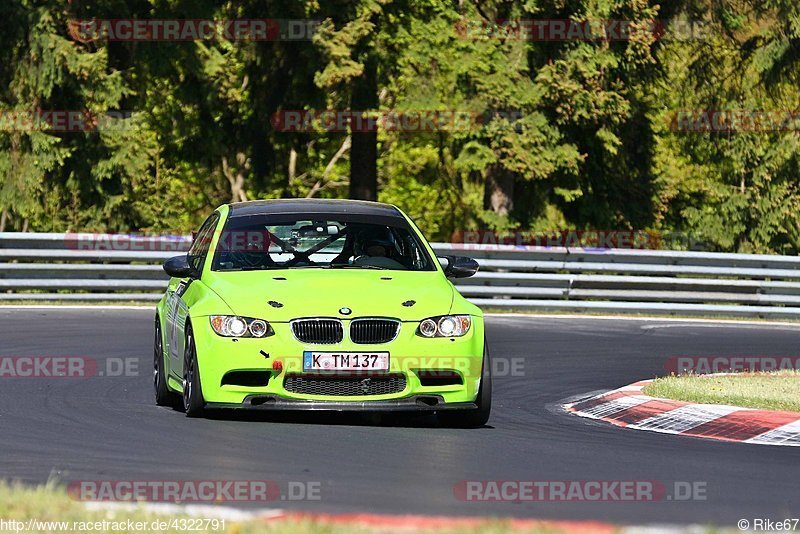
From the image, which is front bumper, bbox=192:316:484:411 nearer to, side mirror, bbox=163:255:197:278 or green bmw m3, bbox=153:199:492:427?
green bmw m3, bbox=153:199:492:427

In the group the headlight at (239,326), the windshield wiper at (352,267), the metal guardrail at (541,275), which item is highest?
the windshield wiper at (352,267)

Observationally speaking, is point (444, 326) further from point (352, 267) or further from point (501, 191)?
point (501, 191)

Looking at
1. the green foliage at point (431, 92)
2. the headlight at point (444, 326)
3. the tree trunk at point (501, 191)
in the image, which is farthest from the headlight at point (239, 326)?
the tree trunk at point (501, 191)

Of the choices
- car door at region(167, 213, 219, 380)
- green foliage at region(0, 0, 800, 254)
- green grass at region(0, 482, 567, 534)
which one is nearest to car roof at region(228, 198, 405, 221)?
car door at region(167, 213, 219, 380)

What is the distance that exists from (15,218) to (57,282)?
36.9 feet

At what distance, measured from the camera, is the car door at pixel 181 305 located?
39.1 feet

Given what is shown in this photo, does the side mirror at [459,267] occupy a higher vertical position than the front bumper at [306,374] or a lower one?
higher

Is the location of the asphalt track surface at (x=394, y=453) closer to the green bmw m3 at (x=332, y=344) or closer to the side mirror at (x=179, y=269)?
the green bmw m3 at (x=332, y=344)

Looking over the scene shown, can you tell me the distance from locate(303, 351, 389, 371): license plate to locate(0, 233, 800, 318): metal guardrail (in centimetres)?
1298

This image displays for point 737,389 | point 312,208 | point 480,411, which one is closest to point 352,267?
point 312,208

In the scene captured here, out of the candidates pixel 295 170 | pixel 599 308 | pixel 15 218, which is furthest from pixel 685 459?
pixel 295 170

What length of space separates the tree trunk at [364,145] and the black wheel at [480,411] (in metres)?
21.4

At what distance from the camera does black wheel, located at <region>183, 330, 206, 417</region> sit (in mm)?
11288

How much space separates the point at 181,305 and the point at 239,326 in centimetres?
115
